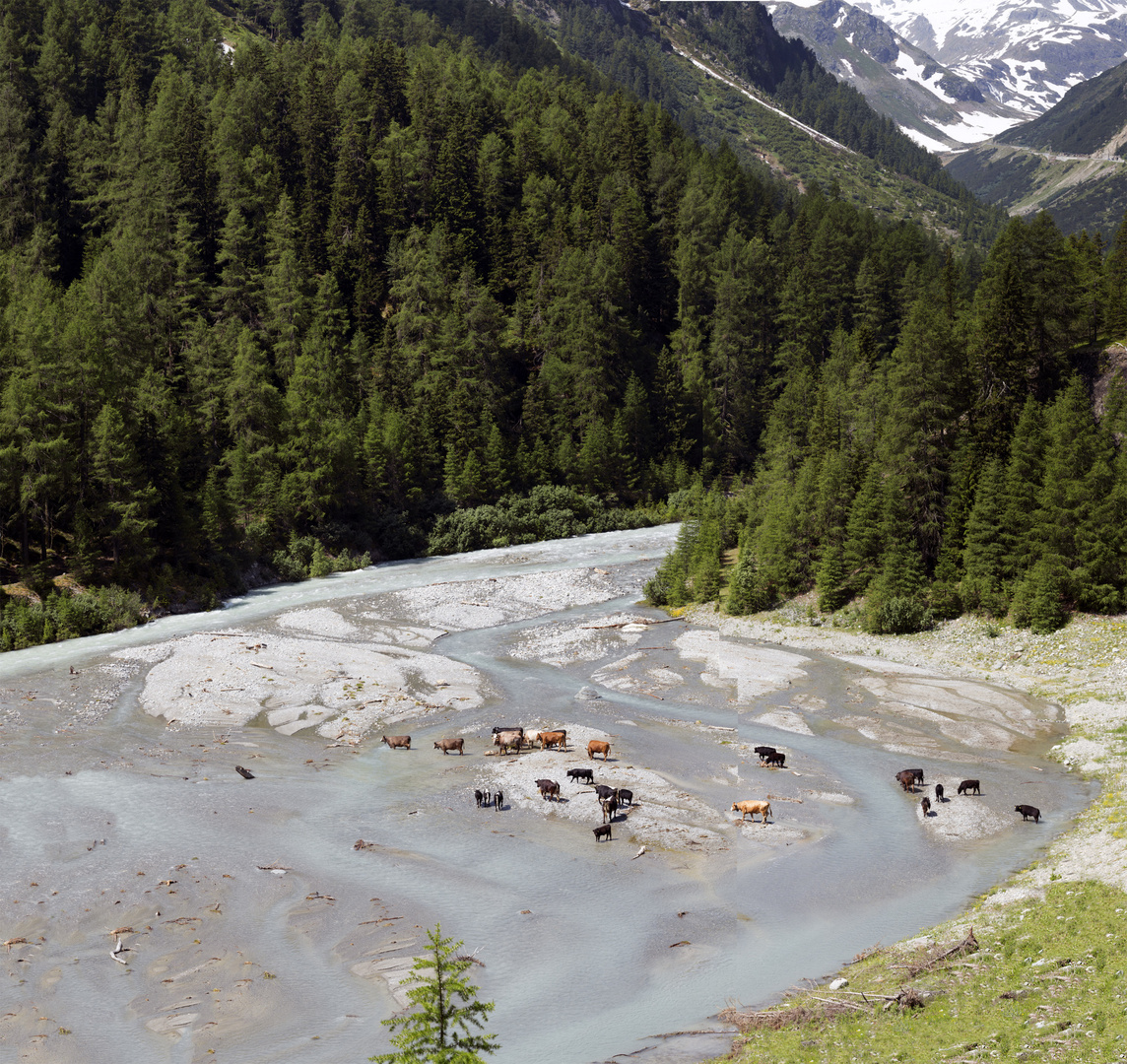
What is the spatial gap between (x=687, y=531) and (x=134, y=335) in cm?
4512

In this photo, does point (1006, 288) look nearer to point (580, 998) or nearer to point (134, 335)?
point (580, 998)

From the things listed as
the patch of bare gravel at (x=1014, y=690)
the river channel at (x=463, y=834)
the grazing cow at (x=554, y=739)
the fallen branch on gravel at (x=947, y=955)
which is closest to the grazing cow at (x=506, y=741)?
the river channel at (x=463, y=834)

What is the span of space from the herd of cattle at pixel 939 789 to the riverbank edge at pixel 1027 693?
117 centimetres

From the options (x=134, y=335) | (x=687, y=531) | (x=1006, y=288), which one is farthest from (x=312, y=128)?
(x=1006, y=288)

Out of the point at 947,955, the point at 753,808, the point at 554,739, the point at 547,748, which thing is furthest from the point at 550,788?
the point at 947,955

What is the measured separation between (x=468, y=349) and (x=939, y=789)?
234 feet

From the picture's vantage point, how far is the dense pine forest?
59344mm

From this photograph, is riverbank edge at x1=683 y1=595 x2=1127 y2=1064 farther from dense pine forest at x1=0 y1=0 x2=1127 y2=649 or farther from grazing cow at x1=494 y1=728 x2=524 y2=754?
grazing cow at x1=494 y1=728 x2=524 y2=754

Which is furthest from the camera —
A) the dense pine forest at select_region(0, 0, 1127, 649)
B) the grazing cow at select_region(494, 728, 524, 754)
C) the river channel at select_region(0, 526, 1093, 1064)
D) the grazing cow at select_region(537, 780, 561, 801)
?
the dense pine forest at select_region(0, 0, 1127, 649)

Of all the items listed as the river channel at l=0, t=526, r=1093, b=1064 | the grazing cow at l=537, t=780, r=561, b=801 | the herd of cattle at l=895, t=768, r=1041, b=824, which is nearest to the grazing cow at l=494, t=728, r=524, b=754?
the river channel at l=0, t=526, r=1093, b=1064

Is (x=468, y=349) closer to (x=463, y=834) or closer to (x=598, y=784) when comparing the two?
(x=598, y=784)

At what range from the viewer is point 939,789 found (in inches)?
1241

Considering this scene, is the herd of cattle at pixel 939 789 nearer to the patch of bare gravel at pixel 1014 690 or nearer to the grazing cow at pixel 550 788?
the patch of bare gravel at pixel 1014 690

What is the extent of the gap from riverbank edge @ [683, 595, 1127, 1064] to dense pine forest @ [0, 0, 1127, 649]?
2.26 metres
